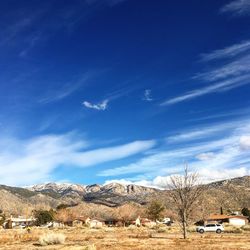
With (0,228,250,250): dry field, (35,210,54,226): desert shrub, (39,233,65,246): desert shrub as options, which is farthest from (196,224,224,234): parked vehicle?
(35,210,54,226): desert shrub

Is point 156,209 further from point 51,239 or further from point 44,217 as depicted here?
point 51,239

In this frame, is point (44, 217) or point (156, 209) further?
point (44, 217)

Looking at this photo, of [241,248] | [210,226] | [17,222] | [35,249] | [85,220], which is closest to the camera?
[241,248]

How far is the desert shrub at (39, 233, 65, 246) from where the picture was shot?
143 feet

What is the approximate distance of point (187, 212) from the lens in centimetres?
5369

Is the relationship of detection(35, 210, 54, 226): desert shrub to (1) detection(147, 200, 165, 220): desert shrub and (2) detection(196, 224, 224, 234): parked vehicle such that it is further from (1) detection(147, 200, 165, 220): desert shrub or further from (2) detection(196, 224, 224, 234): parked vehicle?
(2) detection(196, 224, 224, 234): parked vehicle

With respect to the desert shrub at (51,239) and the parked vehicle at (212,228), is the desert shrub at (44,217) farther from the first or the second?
the desert shrub at (51,239)

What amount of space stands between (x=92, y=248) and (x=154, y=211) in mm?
129374

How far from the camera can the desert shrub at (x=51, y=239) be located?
4356 centimetres

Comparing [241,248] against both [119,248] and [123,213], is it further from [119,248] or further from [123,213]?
[123,213]

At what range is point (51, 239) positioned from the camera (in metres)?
44.6

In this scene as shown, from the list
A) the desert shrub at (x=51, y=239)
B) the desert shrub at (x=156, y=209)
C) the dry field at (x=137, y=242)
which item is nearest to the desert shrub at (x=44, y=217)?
the desert shrub at (x=156, y=209)

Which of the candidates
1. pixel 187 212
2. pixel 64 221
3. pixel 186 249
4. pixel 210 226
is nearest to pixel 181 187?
pixel 187 212

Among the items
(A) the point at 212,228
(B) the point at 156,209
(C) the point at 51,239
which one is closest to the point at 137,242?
(C) the point at 51,239
